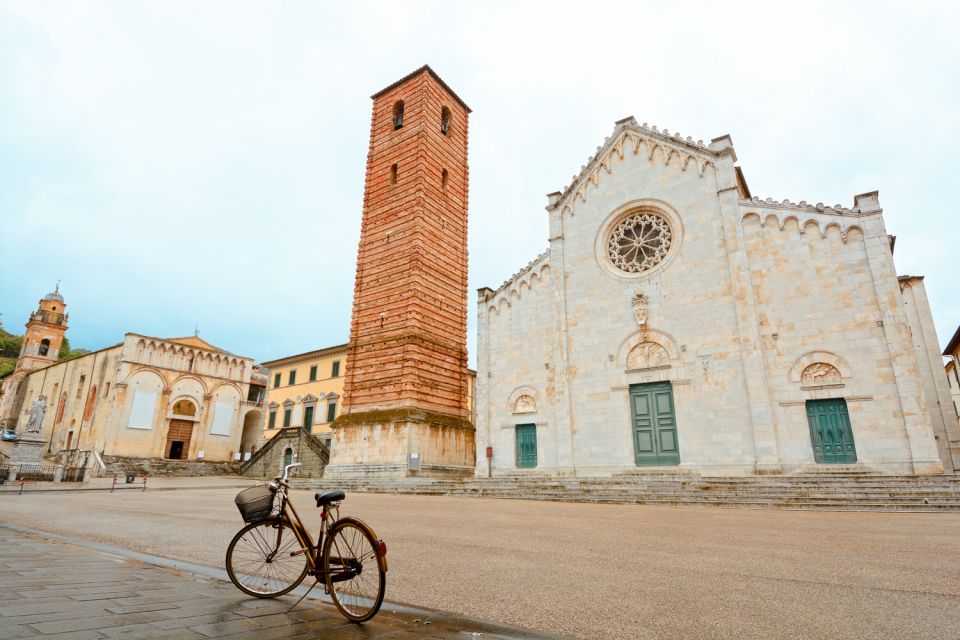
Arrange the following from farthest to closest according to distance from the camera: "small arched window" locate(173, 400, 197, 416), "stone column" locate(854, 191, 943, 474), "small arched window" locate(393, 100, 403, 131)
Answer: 1. "small arched window" locate(173, 400, 197, 416)
2. "small arched window" locate(393, 100, 403, 131)
3. "stone column" locate(854, 191, 943, 474)

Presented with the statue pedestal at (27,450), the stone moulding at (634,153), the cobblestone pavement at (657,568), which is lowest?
the cobblestone pavement at (657,568)

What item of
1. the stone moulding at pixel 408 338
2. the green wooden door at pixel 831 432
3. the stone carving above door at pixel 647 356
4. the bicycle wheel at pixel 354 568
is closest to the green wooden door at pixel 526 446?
the stone carving above door at pixel 647 356

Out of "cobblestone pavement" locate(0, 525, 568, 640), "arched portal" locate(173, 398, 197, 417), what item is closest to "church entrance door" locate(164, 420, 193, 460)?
"arched portal" locate(173, 398, 197, 417)

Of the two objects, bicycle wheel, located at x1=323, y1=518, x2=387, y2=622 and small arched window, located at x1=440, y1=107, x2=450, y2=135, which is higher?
small arched window, located at x1=440, y1=107, x2=450, y2=135

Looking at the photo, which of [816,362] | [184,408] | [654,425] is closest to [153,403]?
[184,408]

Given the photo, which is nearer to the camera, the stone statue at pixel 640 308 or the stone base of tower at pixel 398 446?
the stone statue at pixel 640 308

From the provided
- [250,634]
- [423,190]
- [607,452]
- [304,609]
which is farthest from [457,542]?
[423,190]

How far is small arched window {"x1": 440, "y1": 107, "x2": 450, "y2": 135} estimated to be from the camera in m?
31.8

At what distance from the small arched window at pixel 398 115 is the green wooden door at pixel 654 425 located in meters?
21.6

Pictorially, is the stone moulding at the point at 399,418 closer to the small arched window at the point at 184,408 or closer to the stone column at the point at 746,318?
the stone column at the point at 746,318

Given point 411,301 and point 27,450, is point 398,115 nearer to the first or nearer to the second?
point 411,301

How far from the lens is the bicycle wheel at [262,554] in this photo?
4020mm

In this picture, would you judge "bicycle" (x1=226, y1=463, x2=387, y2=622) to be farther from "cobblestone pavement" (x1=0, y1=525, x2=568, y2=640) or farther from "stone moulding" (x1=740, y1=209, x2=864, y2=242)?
"stone moulding" (x1=740, y1=209, x2=864, y2=242)

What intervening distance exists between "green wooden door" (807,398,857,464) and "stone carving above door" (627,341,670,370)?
4.86 meters
